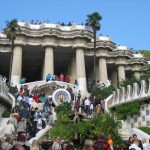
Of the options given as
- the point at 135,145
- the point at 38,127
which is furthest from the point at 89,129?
the point at 135,145

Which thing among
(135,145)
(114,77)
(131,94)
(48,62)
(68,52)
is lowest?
(135,145)

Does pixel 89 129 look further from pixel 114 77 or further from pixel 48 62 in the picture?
pixel 114 77

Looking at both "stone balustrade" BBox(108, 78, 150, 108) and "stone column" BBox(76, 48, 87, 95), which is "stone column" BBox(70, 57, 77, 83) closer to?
"stone column" BBox(76, 48, 87, 95)

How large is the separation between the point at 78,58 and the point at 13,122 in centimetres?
3421

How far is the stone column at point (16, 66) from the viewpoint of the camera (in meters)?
48.2

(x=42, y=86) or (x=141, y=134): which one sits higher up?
(x=42, y=86)

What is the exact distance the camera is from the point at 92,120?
18.7m

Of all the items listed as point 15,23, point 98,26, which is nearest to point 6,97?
point 15,23

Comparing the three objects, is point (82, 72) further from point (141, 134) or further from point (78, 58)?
point (141, 134)

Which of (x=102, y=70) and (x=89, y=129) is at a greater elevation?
(x=102, y=70)

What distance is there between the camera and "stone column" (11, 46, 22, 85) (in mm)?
48169

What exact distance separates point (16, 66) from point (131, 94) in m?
23.7

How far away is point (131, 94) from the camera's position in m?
28.6

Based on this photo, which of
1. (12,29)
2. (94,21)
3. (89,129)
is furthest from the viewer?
(94,21)
